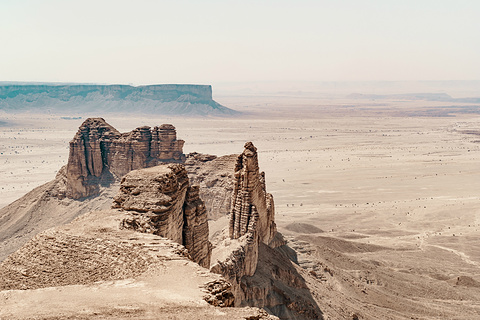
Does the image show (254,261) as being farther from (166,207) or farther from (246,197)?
(166,207)

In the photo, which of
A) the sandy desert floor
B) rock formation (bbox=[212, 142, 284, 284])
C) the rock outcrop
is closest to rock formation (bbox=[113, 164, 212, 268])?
rock formation (bbox=[212, 142, 284, 284])

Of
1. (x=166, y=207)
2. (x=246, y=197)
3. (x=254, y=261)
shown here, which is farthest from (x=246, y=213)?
(x=166, y=207)

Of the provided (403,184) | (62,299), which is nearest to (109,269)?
(62,299)

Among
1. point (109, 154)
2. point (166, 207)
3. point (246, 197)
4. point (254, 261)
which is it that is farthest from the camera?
point (109, 154)

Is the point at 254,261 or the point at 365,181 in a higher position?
the point at 254,261

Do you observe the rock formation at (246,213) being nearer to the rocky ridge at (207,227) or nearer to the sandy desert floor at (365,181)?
the rocky ridge at (207,227)

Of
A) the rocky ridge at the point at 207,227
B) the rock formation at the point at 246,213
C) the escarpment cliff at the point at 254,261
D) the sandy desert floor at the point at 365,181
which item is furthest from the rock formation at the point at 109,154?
the rock formation at the point at 246,213

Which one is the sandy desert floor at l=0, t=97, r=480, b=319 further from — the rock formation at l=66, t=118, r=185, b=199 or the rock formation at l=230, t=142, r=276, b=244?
the rock formation at l=66, t=118, r=185, b=199
